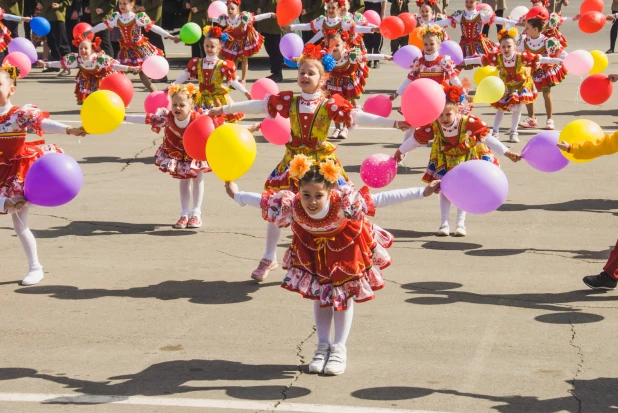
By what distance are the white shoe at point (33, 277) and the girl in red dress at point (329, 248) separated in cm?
268

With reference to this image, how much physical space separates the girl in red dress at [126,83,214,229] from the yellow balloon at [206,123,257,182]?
283 cm

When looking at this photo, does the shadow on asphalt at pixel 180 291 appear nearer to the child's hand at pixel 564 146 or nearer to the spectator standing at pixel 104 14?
the child's hand at pixel 564 146

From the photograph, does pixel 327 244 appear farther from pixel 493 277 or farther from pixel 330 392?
pixel 493 277

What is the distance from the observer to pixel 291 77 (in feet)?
71.8

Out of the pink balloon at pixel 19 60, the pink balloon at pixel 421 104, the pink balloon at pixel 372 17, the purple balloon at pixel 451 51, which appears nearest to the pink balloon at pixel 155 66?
the pink balloon at pixel 19 60

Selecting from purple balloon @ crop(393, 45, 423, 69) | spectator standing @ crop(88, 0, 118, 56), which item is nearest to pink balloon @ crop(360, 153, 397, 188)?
purple balloon @ crop(393, 45, 423, 69)

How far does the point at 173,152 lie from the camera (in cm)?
1035

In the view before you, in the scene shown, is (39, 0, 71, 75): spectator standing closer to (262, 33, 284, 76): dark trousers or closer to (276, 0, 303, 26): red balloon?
(262, 33, 284, 76): dark trousers

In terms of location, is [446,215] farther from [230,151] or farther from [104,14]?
[104,14]

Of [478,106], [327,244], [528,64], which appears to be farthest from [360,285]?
[478,106]

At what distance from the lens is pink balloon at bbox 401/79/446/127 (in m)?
8.32

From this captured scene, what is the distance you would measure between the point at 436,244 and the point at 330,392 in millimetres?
3714

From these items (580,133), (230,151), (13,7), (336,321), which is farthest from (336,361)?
(13,7)

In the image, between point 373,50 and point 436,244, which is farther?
point 373,50
